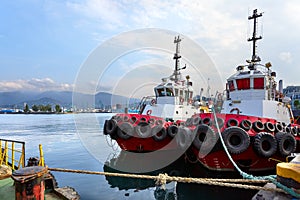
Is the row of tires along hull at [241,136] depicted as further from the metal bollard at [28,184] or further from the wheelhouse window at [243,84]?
the metal bollard at [28,184]

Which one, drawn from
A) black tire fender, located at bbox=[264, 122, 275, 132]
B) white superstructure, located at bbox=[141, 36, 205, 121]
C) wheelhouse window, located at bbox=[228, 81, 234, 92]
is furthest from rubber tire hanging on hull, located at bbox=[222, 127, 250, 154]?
white superstructure, located at bbox=[141, 36, 205, 121]

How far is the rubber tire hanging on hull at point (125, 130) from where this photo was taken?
12734 mm

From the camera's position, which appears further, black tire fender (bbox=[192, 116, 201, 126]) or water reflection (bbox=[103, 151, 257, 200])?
black tire fender (bbox=[192, 116, 201, 126])

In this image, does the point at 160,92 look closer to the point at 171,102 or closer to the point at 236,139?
Result: the point at 171,102

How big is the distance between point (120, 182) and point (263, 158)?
686 centimetres

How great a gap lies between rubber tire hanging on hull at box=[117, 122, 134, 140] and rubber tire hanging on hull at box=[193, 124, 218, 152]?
4.14 m

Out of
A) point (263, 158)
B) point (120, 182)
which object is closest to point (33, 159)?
point (120, 182)

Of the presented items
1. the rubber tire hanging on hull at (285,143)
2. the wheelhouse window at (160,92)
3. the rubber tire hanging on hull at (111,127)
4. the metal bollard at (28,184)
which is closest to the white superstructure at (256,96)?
the rubber tire hanging on hull at (285,143)

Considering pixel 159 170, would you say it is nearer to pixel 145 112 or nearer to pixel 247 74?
pixel 145 112

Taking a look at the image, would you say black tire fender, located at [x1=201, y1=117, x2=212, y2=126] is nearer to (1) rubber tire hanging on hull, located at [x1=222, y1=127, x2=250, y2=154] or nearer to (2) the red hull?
(2) the red hull

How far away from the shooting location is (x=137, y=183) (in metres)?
10.4

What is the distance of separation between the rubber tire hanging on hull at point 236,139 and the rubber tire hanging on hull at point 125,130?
5568 mm

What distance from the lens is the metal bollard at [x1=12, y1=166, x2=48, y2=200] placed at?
129 inches

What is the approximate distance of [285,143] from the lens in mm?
9750
